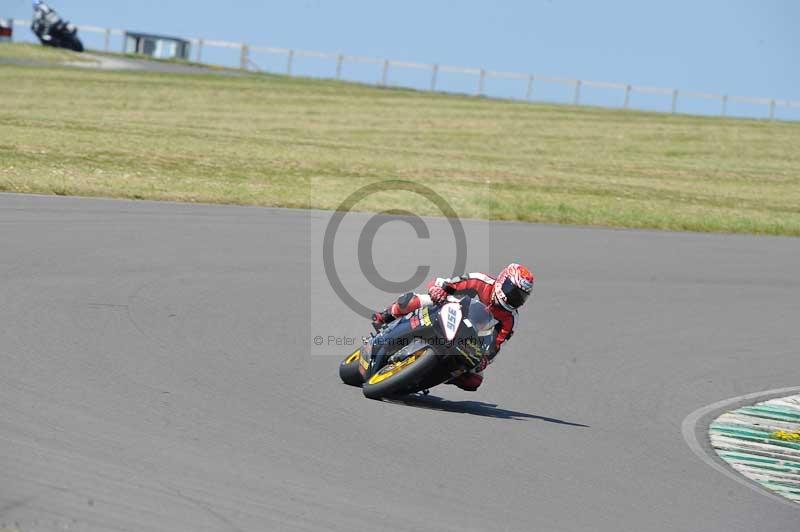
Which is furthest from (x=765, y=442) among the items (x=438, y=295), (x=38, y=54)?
(x=38, y=54)

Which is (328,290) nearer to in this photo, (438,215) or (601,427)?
(601,427)

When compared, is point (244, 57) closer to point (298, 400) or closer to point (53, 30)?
point (53, 30)

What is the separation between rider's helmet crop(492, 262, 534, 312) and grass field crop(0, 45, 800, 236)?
12.2 m

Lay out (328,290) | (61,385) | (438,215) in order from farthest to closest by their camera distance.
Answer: (438,215) < (328,290) < (61,385)

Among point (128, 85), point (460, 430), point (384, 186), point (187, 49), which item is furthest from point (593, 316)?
point (187, 49)

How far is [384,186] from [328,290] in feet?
39.9

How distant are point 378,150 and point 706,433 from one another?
957 inches

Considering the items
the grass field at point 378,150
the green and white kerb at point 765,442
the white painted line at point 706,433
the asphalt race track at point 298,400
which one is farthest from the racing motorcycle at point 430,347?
the grass field at point 378,150

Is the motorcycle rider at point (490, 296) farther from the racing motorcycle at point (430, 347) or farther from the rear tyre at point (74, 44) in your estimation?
the rear tyre at point (74, 44)

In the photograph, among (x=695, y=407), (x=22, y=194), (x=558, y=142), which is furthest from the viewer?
(x=558, y=142)

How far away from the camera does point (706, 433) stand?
1059cm

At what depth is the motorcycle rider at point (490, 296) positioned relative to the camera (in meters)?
9.52

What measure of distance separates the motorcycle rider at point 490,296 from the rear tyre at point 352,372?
0.51m

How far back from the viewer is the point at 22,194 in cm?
1927
